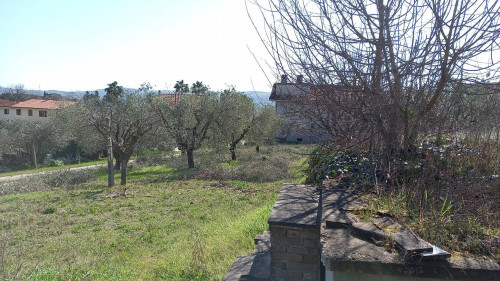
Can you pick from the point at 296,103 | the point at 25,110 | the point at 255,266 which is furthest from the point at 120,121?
the point at 25,110

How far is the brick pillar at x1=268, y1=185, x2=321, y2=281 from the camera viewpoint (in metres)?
2.97

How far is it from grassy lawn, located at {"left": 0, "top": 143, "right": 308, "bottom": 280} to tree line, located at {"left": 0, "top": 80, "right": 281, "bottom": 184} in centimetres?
308

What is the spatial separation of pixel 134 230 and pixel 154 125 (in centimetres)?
1034

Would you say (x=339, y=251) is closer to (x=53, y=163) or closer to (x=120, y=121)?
(x=120, y=121)

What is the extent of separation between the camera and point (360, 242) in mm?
2332

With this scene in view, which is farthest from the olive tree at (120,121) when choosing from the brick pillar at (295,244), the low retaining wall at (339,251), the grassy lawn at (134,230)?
the brick pillar at (295,244)

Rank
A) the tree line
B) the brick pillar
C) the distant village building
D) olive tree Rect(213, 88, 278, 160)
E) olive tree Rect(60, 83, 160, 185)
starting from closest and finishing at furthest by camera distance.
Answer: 1. the brick pillar
2. the distant village building
3. olive tree Rect(60, 83, 160, 185)
4. the tree line
5. olive tree Rect(213, 88, 278, 160)

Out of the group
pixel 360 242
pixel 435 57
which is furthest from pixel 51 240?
pixel 435 57

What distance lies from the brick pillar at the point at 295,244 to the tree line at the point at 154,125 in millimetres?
14119

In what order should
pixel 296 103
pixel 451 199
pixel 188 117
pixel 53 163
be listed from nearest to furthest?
pixel 451 199
pixel 296 103
pixel 188 117
pixel 53 163

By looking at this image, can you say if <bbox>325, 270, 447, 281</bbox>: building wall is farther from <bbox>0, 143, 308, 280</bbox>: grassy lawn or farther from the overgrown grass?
<bbox>0, 143, 308, 280</bbox>: grassy lawn

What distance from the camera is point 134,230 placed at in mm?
8906

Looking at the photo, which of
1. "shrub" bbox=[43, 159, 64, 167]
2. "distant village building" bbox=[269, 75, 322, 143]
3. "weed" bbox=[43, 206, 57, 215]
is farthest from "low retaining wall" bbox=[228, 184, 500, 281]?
"shrub" bbox=[43, 159, 64, 167]

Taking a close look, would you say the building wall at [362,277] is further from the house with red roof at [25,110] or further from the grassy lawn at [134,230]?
the house with red roof at [25,110]
